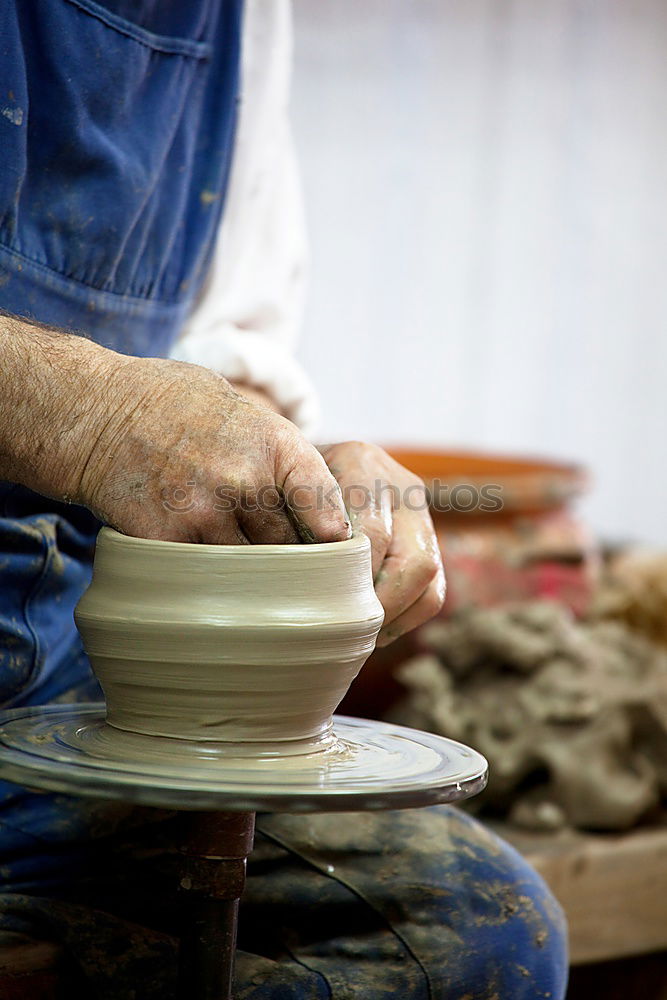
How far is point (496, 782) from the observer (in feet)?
5.18

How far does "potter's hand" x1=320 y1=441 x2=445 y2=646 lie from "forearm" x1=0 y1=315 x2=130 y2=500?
219 millimetres

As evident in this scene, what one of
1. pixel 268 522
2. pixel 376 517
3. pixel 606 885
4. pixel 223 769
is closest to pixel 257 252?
pixel 376 517

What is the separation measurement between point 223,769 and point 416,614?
0.27 m

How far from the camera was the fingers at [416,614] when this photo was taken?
2.91 ft

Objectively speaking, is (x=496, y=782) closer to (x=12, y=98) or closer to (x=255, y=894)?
(x=255, y=894)

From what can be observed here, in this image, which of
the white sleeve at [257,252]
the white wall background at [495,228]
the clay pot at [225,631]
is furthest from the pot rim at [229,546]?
the white wall background at [495,228]

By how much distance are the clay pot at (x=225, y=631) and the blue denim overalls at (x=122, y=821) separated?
0.56ft

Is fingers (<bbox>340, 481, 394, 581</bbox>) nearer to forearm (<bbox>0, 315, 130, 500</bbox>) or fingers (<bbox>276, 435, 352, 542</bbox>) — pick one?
fingers (<bbox>276, 435, 352, 542</bbox>)

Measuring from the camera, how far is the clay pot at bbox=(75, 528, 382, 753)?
685 mm

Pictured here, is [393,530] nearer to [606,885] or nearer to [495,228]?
[606,885]

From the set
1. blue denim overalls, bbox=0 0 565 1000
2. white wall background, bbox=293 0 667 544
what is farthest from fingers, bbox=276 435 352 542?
white wall background, bbox=293 0 667 544

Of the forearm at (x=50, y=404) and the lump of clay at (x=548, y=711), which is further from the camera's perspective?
the lump of clay at (x=548, y=711)

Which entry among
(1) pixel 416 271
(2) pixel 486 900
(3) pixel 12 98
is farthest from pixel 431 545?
(1) pixel 416 271

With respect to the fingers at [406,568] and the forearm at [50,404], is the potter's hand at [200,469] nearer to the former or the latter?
the forearm at [50,404]
